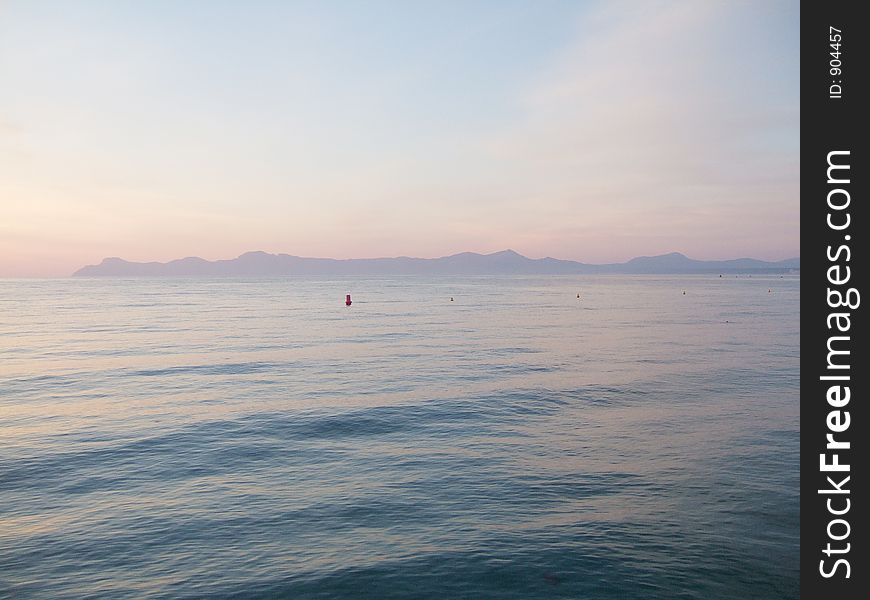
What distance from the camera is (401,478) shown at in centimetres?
2158

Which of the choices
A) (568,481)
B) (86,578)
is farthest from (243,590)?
(568,481)

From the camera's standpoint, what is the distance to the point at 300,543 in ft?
53.4

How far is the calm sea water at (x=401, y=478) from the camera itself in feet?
→ 48.1

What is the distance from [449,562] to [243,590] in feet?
16.4

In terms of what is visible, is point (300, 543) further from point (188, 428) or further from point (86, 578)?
point (188, 428)
